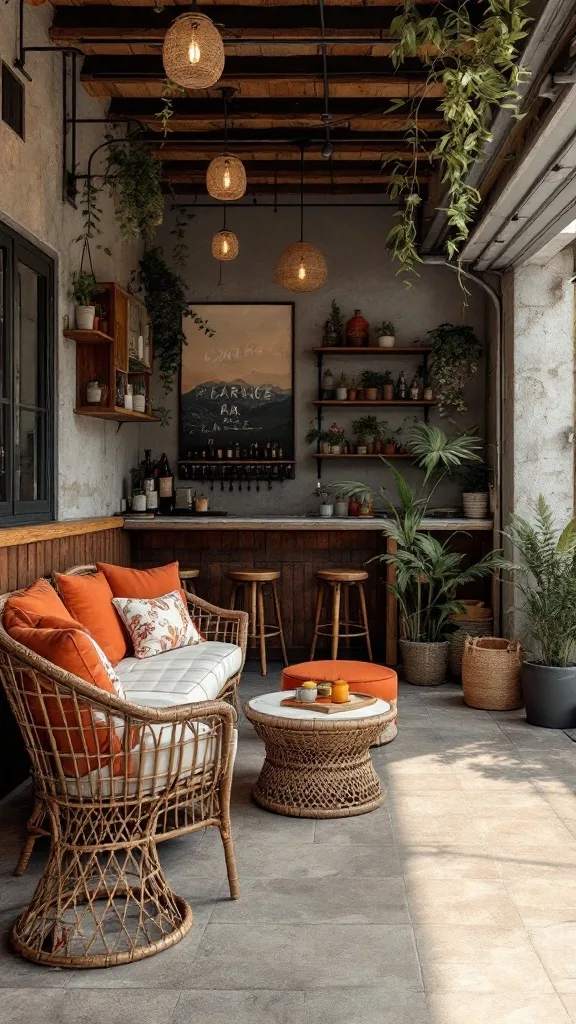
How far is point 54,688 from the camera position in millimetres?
2916

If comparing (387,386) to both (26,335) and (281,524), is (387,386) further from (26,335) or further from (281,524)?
(26,335)

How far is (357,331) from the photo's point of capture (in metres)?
8.16

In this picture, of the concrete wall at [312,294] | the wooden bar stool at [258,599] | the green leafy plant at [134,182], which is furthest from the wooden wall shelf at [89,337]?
the concrete wall at [312,294]

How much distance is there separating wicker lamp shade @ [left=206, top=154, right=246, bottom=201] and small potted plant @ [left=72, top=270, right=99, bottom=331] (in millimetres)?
1062

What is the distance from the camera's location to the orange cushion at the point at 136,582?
5250 mm

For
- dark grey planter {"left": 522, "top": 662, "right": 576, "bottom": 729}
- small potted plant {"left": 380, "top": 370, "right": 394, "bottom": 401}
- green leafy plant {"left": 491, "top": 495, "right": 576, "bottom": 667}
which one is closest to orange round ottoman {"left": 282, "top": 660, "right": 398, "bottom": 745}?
dark grey planter {"left": 522, "top": 662, "right": 576, "bottom": 729}

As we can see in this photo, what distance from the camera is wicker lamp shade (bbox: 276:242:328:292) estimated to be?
Result: 6840 mm

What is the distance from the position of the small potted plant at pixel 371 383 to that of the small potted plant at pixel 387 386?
37 millimetres

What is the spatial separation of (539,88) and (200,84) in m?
1.39

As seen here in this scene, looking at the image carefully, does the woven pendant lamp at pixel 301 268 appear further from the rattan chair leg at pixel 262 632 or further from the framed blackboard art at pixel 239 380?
the rattan chair leg at pixel 262 632

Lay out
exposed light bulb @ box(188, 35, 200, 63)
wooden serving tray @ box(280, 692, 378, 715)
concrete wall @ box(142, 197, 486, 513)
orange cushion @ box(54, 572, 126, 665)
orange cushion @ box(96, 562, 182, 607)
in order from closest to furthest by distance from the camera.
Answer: exposed light bulb @ box(188, 35, 200, 63) < wooden serving tray @ box(280, 692, 378, 715) < orange cushion @ box(54, 572, 126, 665) < orange cushion @ box(96, 562, 182, 607) < concrete wall @ box(142, 197, 486, 513)

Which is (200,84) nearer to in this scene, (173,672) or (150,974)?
(173,672)

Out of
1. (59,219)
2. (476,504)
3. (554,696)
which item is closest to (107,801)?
(554,696)

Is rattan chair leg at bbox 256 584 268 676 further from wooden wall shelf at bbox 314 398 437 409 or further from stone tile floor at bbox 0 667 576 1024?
stone tile floor at bbox 0 667 576 1024
